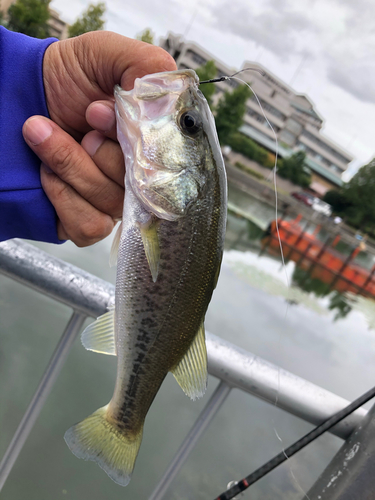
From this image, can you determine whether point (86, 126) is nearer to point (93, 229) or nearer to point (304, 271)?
point (93, 229)

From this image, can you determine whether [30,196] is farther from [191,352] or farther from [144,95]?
[191,352]

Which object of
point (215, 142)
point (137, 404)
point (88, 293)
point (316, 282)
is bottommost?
point (316, 282)

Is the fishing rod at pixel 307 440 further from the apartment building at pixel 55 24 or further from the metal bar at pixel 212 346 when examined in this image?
the apartment building at pixel 55 24

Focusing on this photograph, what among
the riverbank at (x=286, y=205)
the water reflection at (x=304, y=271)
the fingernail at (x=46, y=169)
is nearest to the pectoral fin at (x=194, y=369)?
the fingernail at (x=46, y=169)

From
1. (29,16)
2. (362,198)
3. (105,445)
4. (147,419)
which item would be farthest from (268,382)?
(362,198)

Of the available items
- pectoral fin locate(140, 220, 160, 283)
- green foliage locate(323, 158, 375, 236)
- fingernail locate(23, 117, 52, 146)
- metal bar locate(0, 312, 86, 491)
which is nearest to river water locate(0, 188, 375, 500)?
pectoral fin locate(140, 220, 160, 283)

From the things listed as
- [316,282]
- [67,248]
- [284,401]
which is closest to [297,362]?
[67,248]

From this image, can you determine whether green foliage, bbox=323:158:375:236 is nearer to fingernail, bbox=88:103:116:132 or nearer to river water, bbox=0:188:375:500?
river water, bbox=0:188:375:500
